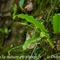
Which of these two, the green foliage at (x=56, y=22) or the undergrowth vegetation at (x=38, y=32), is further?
the undergrowth vegetation at (x=38, y=32)

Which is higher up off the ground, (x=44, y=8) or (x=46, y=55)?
(x=44, y=8)

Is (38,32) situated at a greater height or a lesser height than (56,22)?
lesser

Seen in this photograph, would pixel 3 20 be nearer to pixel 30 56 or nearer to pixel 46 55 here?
pixel 30 56

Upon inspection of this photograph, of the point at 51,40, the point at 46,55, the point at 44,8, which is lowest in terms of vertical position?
the point at 46,55

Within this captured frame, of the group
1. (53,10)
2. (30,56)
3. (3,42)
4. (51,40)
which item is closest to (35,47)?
(30,56)

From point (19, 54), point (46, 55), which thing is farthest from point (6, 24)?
point (46, 55)

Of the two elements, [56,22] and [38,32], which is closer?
[56,22]

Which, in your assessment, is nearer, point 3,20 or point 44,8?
point 44,8

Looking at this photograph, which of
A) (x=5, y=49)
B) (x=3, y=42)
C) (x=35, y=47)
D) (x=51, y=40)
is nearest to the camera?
(x=51, y=40)

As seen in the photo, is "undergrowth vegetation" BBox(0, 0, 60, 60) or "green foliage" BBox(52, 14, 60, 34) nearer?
"green foliage" BBox(52, 14, 60, 34)

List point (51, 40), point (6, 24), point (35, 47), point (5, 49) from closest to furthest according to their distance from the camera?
1. point (51, 40)
2. point (35, 47)
3. point (5, 49)
4. point (6, 24)

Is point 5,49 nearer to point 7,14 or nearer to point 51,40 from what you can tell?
point 7,14
